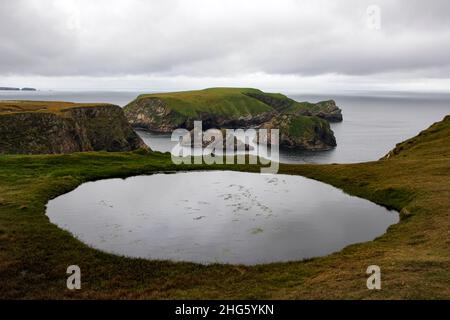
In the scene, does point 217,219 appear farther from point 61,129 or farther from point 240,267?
point 61,129

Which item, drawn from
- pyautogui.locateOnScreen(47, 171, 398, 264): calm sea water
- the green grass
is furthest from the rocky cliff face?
the green grass

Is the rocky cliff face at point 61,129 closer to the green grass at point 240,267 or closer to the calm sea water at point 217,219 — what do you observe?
the calm sea water at point 217,219

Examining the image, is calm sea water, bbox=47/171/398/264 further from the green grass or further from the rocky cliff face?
the rocky cliff face

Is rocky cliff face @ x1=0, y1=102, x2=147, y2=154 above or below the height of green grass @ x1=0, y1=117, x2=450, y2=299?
above

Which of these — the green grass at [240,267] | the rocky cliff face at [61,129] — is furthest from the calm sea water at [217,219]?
the rocky cliff face at [61,129]

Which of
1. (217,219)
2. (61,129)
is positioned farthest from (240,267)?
(61,129)
